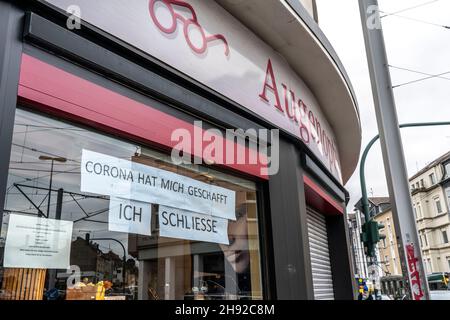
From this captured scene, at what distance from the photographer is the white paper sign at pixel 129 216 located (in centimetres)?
291

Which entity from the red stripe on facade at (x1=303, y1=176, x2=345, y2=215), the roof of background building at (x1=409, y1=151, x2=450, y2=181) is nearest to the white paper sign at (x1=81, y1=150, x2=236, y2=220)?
the red stripe on facade at (x1=303, y1=176, x2=345, y2=215)

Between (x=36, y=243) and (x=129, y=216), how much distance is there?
2.35 feet

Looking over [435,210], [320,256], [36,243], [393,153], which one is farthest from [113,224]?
[435,210]

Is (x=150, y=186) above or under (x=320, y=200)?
under

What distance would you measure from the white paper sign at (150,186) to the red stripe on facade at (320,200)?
1884mm

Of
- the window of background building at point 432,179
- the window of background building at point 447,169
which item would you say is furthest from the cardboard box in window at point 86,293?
the window of background building at point 432,179

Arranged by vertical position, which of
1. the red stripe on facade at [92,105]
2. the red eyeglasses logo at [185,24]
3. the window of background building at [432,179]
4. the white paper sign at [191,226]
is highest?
the window of background building at [432,179]

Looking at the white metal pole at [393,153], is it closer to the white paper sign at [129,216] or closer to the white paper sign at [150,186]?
the white paper sign at [150,186]

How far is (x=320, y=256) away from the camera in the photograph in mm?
6734

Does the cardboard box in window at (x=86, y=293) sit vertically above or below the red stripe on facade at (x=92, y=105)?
below

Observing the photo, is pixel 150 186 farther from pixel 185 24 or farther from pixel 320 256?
pixel 320 256

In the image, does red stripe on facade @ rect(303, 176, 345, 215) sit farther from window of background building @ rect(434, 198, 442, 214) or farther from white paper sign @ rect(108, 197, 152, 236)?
window of background building @ rect(434, 198, 442, 214)

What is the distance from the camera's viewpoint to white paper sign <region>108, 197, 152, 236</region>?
2908 mm
